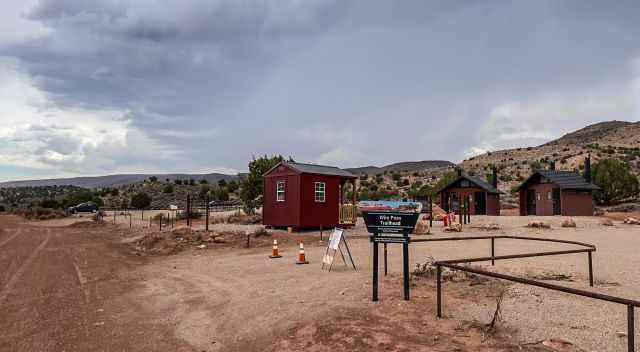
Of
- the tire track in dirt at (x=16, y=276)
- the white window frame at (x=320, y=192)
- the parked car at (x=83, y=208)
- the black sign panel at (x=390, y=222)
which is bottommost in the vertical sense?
the tire track in dirt at (x=16, y=276)

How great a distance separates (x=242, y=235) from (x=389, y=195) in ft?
128

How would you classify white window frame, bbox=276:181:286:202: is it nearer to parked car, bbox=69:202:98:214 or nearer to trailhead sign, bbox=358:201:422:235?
trailhead sign, bbox=358:201:422:235

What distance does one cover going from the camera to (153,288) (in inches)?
402

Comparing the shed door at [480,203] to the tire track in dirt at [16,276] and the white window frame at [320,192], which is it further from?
the tire track in dirt at [16,276]

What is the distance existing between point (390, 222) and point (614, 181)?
149ft

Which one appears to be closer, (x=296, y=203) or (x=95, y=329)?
(x=95, y=329)

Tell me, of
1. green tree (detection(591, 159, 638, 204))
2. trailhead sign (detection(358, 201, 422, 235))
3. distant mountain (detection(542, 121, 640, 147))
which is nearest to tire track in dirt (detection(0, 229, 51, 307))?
trailhead sign (detection(358, 201, 422, 235))

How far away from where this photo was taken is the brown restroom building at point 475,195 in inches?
1572

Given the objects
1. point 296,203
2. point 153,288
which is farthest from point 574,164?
point 153,288

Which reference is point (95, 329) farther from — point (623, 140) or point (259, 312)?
point (623, 140)

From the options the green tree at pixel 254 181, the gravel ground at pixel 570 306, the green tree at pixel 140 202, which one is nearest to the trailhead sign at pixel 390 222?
the gravel ground at pixel 570 306

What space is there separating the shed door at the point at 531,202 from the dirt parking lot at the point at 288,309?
89.7 ft

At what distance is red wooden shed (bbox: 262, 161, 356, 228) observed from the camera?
23234 mm

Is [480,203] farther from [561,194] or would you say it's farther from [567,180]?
[567,180]
